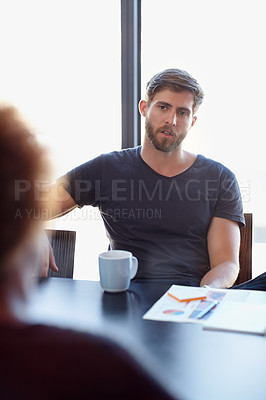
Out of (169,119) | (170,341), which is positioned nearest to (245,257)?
(169,119)

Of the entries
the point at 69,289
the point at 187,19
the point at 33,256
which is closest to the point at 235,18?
the point at 187,19

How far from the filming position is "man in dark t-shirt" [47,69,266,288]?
177cm

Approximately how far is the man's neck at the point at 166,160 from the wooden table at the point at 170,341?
0.72 metres

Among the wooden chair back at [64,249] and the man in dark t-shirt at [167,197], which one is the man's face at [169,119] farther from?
the wooden chair back at [64,249]

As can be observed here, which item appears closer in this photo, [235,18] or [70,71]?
[235,18]

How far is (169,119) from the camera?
6.23ft

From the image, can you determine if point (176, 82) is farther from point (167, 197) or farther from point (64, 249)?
point (64, 249)

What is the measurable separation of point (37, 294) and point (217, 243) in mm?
836

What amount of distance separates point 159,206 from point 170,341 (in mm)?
947

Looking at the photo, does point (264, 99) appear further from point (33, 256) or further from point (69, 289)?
point (33, 256)

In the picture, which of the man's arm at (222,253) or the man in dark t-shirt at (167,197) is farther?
the man in dark t-shirt at (167,197)

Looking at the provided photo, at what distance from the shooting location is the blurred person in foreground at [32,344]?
39cm

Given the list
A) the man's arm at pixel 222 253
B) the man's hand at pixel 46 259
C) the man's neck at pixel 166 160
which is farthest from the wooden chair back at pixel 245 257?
the man's hand at pixel 46 259

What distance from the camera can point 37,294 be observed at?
3.84 feet
